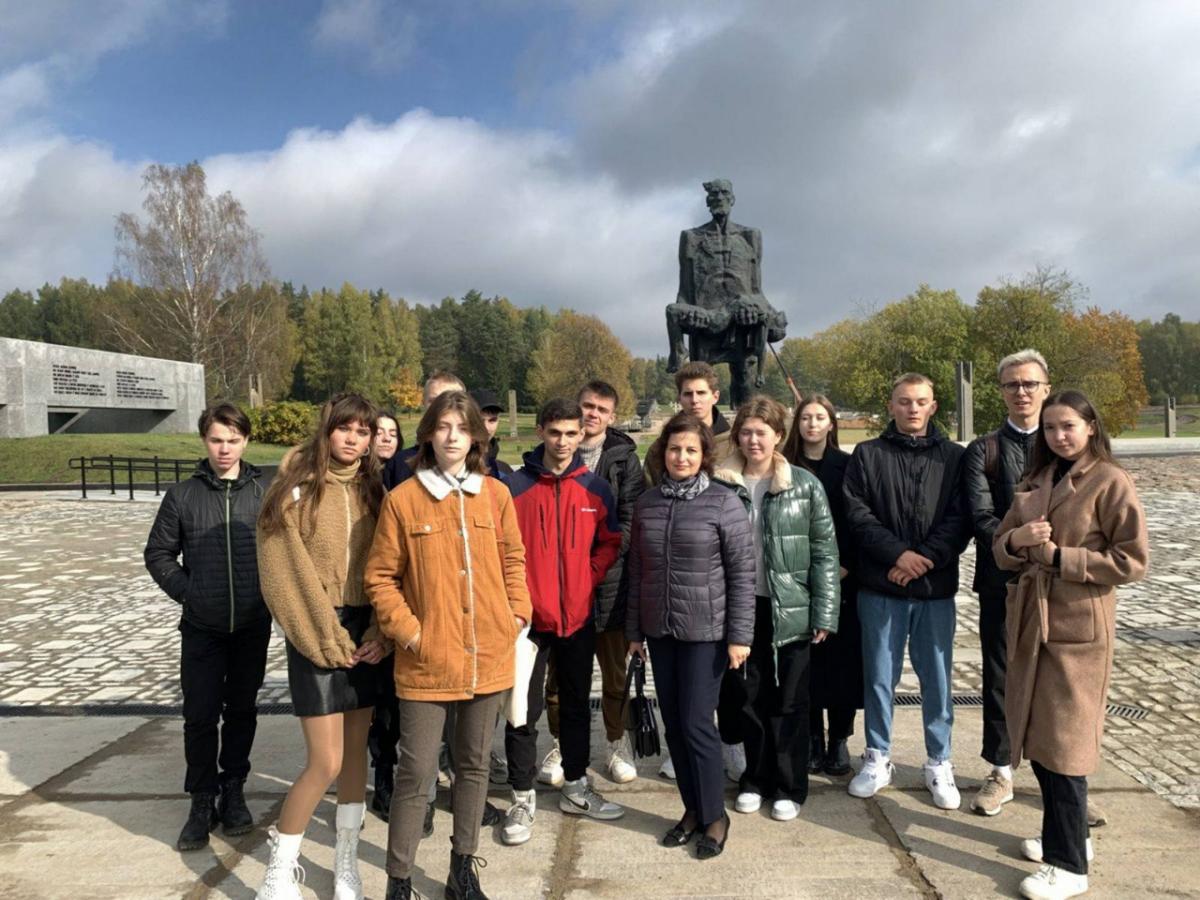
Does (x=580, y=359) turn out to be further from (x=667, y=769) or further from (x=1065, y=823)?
(x=1065, y=823)

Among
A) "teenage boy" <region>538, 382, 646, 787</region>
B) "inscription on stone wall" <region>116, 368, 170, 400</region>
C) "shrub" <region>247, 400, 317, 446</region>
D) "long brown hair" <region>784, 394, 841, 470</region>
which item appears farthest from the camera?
"shrub" <region>247, 400, 317, 446</region>

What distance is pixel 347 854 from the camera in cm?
283

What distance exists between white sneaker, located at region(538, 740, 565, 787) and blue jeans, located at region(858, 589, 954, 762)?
132 centimetres

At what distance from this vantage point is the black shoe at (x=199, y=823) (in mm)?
3154

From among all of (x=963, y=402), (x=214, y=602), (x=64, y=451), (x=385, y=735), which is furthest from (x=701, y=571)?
(x=64, y=451)

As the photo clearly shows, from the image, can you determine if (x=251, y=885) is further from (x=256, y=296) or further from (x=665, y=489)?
(x=256, y=296)

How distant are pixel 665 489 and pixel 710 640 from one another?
585 mm

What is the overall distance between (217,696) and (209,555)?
1.81ft

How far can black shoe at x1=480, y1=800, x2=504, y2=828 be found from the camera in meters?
3.35

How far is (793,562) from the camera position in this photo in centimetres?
340

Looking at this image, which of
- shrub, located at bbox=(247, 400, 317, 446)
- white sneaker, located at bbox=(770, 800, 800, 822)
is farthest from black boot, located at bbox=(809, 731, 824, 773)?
shrub, located at bbox=(247, 400, 317, 446)

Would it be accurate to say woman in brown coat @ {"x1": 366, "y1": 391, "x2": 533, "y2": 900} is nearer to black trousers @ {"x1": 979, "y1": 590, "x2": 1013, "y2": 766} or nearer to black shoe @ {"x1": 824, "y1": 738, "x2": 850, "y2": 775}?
black shoe @ {"x1": 824, "y1": 738, "x2": 850, "y2": 775}

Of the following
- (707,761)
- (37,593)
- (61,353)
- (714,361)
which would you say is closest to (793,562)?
(707,761)

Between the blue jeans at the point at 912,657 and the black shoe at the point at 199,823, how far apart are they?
2.64 meters
